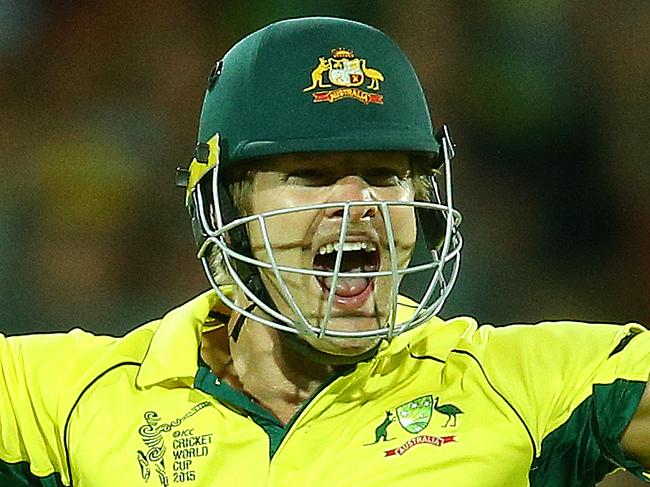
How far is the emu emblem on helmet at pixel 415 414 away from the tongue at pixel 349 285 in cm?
16

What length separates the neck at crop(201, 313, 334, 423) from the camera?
5.81 ft

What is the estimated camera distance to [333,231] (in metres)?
1.65

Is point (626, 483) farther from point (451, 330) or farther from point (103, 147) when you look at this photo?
point (103, 147)

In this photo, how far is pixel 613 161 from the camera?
310 cm

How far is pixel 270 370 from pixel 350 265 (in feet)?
0.62

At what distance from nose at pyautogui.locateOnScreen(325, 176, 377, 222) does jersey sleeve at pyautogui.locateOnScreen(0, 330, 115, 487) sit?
1.40 feet

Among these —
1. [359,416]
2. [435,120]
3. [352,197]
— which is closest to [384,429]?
[359,416]

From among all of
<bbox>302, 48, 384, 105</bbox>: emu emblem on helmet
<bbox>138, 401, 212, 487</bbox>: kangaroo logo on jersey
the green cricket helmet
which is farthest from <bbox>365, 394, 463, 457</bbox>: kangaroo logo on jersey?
<bbox>302, 48, 384, 105</bbox>: emu emblem on helmet

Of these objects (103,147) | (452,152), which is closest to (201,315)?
(452,152)

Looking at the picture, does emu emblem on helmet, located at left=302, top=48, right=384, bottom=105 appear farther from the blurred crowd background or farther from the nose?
the blurred crowd background

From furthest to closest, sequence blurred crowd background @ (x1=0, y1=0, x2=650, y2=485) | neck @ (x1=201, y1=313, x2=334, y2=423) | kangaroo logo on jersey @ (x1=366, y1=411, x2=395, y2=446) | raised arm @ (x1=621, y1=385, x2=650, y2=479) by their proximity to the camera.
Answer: blurred crowd background @ (x1=0, y1=0, x2=650, y2=485) < neck @ (x1=201, y1=313, x2=334, y2=423) < kangaroo logo on jersey @ (x1=366, y1=411, x2=395, y2=446) < raised arm @ (x1=621, y1=385, x2=650, y2=479)

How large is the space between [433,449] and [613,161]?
163 cm

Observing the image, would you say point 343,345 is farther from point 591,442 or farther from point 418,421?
point 591,442

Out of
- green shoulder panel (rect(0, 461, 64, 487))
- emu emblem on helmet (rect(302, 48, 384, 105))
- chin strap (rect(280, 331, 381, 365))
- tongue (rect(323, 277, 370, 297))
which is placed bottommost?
green shoulder panel (rect(0, 461, 64, 487))
